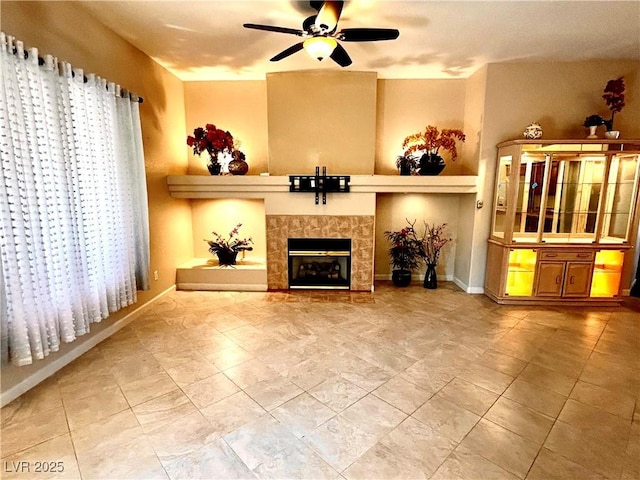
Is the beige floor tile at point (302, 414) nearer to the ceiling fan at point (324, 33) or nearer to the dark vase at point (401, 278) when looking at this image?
the ceiling fan at point (324, 33)

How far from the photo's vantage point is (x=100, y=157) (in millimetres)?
2965

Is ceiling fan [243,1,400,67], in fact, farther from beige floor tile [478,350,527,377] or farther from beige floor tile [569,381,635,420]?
beige floor tile [569,381,635,420]

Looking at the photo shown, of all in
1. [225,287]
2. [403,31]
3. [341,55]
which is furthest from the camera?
[225,287]

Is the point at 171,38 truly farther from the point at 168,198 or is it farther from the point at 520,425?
the point at 520,425

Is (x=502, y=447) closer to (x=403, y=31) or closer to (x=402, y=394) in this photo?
(x=402, y=394)

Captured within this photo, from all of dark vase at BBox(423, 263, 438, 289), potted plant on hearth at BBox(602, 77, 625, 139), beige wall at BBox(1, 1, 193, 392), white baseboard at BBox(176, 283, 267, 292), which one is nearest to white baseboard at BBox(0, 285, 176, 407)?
beige wall at BBox(1, 1, 193, 392)

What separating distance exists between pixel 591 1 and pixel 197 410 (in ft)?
15.1

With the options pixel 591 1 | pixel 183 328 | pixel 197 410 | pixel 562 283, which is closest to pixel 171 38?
pixel 183 328

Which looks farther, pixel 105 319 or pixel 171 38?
pixel 171 38

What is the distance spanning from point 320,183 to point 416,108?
2.04 metres

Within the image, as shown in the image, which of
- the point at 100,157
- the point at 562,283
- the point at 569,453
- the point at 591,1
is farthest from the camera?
the point at 562,283

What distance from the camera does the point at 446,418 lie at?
83.2 inches

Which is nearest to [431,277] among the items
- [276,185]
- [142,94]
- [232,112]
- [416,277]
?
[416,277]

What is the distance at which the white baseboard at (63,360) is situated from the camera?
2.27 metres
